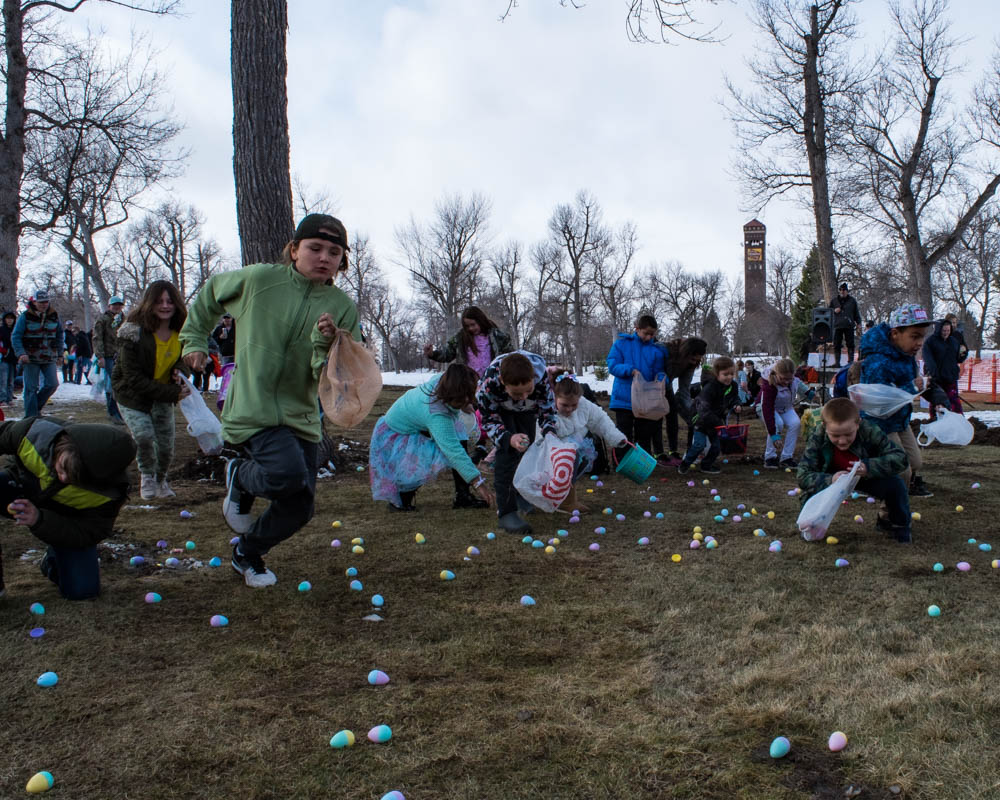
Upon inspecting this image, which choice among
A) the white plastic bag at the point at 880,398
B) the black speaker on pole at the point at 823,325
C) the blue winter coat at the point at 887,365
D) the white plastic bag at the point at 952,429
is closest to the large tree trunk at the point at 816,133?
the black speaker on pole at the point at 823,325

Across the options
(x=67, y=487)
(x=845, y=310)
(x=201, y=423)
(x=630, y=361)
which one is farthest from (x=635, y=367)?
(x=845, y=310)

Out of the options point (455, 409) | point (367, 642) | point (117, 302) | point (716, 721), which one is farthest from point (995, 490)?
point (117, 302)

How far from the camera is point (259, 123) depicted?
7.07 meters

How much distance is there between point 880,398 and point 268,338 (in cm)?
430

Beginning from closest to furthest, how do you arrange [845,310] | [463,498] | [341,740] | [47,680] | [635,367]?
[341,740], [47,680], [463,498], [635,367], [845,310]

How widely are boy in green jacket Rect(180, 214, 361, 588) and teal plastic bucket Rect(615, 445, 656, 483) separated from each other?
2.72 m

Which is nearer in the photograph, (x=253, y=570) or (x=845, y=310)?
(x=253, y=570)

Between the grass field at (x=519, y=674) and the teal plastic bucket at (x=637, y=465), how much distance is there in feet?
3.17

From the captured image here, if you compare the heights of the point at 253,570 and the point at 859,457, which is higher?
the point at 859,457

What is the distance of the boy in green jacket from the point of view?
3393mm

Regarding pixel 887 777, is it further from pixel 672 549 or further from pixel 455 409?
pixel 455 409

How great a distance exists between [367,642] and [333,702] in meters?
0.55

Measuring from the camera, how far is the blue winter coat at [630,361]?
7867 millimetres

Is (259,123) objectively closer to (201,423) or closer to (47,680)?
(201,423)
